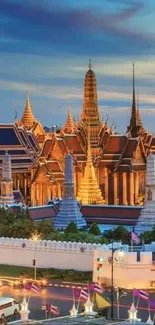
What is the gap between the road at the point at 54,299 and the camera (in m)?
31.2

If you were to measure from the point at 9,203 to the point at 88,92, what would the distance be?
70.3 feet

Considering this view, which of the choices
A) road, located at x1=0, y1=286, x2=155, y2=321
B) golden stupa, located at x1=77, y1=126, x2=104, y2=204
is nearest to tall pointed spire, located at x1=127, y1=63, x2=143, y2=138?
golden stupa, located at x1=77, y1=126, x2=104, y2=204

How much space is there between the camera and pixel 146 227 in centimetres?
5478

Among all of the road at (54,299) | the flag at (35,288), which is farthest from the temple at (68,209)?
the flag at (35,288)

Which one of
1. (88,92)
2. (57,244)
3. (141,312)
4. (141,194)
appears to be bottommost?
(141,312)

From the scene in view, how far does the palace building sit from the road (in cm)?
3217

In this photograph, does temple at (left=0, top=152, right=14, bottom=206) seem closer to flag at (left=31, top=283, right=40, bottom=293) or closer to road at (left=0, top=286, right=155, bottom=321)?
road at (left=0, top=286, right=155, bottom=321)

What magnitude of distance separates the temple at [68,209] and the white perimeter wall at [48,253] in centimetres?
1199

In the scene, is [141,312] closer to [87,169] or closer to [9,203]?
[9,203]

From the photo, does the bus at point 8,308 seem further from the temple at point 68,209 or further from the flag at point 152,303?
the temple at point 68,209

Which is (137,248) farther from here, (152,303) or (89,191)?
(89,191)

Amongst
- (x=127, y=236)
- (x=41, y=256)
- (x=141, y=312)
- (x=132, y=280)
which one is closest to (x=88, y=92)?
(x=127, y=236)

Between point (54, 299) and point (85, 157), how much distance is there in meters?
41.9

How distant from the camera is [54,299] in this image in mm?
34125
